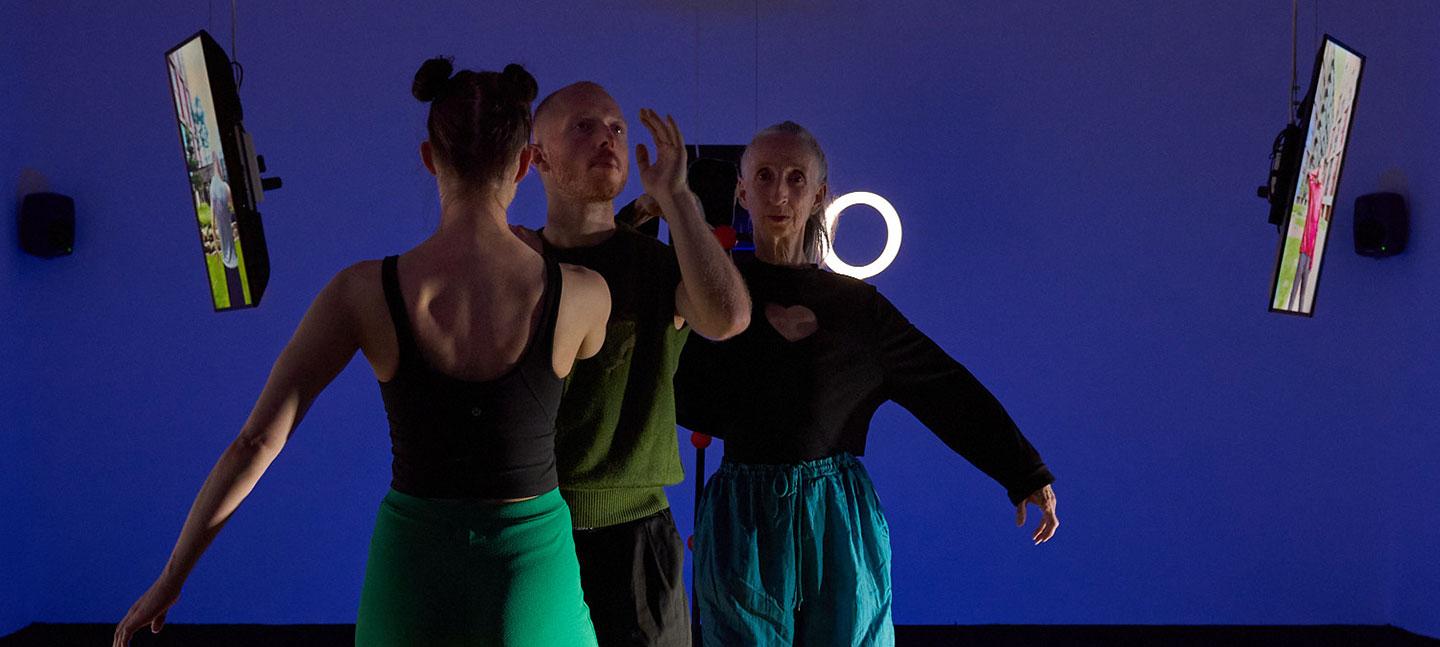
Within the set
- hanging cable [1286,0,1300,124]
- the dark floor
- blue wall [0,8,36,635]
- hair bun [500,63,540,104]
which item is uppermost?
hanging cable [1286,0,1300,124]

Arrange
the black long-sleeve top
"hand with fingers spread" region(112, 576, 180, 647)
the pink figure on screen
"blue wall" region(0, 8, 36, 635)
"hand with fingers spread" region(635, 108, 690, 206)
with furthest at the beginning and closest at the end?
"blue wall" region(0, 8, 36, 635), the pink figure on screen, the black long-sleeve top, "hand with fingers spread" region(635, 108, 690, 206), "hand with fingers spread" region(112, 576, 180, 647)

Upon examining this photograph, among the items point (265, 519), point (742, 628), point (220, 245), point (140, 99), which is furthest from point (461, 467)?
point (140, 99)

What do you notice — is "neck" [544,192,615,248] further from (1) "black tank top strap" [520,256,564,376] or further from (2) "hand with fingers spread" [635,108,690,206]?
(1) "black tank top strap" [520,256,564,376]

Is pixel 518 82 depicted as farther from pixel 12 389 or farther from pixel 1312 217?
pixel 12 389

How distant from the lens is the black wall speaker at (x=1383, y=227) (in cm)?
427

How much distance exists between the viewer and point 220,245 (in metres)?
2.99

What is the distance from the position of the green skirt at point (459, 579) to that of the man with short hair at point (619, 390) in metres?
0.48

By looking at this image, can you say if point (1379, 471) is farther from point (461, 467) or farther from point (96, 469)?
point (96, 469)

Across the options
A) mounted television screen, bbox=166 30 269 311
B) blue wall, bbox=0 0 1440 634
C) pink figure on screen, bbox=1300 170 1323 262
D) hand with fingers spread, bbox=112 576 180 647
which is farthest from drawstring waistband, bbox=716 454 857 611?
blue wall, bbox=0 0 1440 634

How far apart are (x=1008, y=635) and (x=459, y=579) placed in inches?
133

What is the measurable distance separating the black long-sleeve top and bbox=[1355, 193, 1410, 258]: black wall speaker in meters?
2.58

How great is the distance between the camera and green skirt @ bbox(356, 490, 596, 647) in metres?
1.53

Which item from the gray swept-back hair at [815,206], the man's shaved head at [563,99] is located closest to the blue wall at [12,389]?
the man's shaved head at [563,99]

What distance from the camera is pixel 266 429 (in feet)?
5.10
